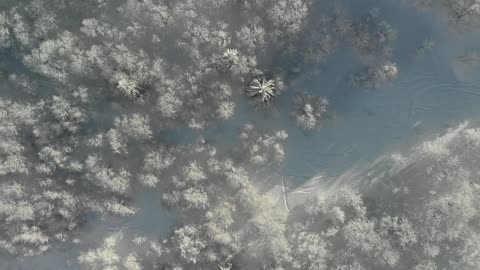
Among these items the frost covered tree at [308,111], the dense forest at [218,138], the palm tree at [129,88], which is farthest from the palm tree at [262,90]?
the palm tree at [129,88]

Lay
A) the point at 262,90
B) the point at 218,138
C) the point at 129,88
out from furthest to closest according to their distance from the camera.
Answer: the point at 218,138 < the point at 262,90 < the point at 129,88

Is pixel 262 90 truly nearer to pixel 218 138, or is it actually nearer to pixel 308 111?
pixel 308 111

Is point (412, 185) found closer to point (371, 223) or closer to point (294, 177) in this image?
point (371, 223)

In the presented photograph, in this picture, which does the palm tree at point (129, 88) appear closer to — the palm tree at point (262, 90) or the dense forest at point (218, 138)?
the dense forest at point (218, 138)

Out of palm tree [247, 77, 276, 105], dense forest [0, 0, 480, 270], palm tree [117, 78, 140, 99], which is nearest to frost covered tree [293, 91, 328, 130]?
dense forest [0, 0, 480, 270]

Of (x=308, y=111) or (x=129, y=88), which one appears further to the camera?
(x=308, y=111)

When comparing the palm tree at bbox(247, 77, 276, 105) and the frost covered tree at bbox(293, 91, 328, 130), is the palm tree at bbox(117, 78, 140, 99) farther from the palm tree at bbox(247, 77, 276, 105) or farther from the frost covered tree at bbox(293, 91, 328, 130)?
the frost covered tree at bbox(293, 91, 328, 130)

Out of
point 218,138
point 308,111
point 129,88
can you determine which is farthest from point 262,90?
point 129,88

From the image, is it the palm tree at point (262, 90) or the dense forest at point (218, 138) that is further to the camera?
the palm tree at point (262, 90)

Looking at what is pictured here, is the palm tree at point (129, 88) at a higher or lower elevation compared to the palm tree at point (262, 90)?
higher

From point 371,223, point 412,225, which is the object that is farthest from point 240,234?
point 412,225
